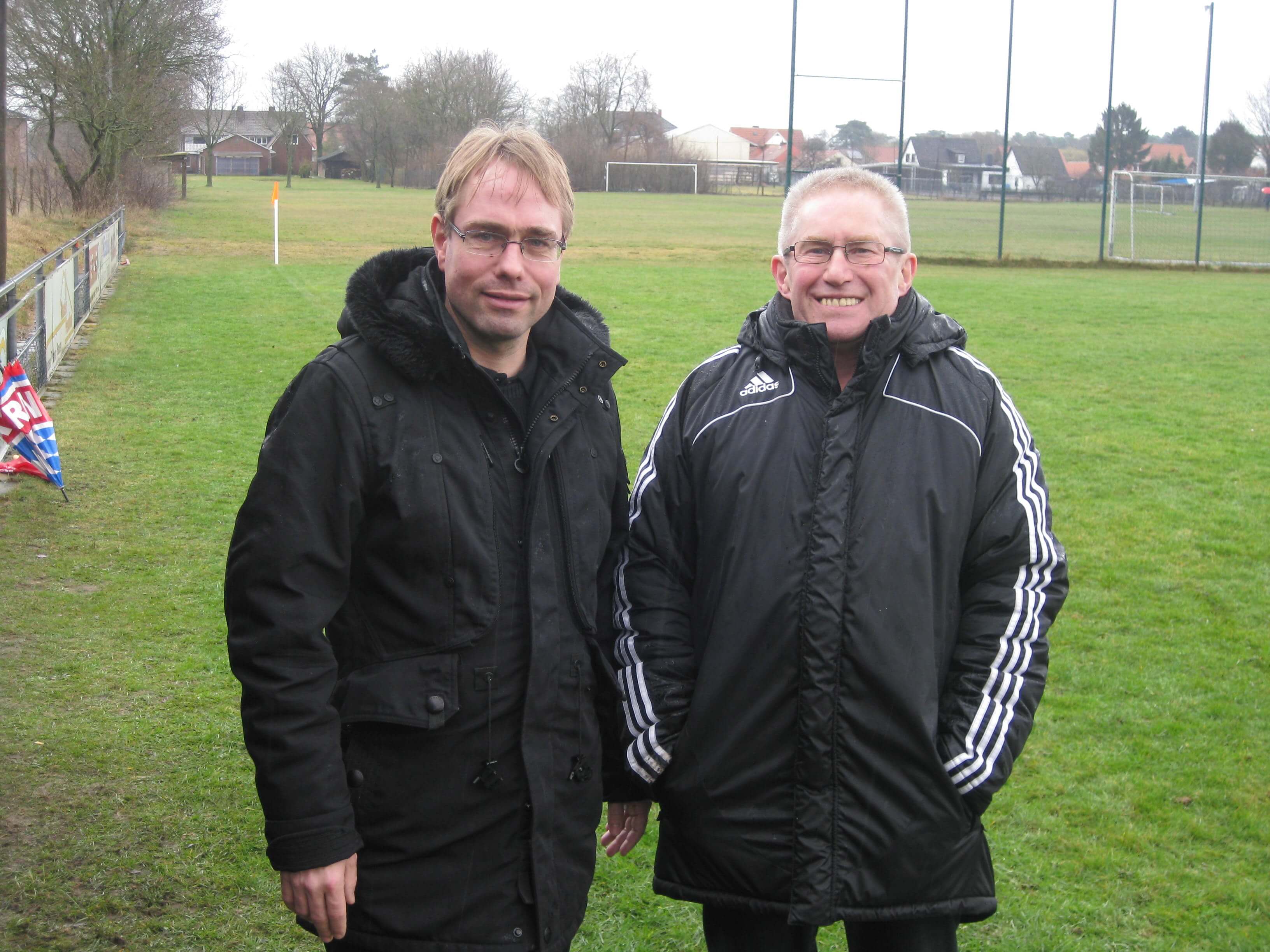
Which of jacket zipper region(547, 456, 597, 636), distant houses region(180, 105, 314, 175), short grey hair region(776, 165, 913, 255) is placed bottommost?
jacket zipper region(547, 456, 597, 636)

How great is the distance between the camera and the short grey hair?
2.39 metres

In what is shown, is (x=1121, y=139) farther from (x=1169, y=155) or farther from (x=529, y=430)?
(x=529, y=430)

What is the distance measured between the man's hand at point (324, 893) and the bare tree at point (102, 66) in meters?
32.6

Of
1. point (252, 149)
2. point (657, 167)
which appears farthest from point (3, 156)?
point (252, 149)

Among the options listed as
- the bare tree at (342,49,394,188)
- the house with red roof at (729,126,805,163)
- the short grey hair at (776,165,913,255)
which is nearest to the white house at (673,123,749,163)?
the house with red roof at (729,126,805,163)

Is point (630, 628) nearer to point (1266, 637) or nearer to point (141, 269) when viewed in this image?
point (1266, 637)

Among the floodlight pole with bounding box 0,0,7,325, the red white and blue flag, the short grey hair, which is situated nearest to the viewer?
the short grey hair

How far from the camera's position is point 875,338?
89.3 inches

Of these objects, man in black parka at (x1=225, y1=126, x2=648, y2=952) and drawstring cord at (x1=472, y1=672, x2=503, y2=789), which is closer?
man in black parka at (x1=225, y1=126, x2=648, y2=952)

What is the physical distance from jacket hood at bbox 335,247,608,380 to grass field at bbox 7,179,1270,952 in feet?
6.41

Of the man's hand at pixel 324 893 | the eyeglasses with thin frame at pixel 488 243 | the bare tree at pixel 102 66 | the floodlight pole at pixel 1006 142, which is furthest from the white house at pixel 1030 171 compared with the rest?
the man's hand at pixel 324 893

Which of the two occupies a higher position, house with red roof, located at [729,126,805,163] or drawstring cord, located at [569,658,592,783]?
house with red roof, located at [729,126,805,163]

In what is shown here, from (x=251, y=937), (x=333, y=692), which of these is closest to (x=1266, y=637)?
(x=251, y=937)

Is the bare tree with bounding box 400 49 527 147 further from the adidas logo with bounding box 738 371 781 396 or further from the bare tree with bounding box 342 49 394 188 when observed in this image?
the adidas logo with bounding box 738 371 781 396
